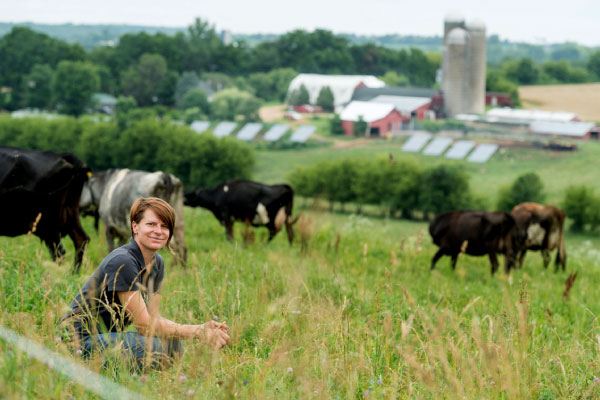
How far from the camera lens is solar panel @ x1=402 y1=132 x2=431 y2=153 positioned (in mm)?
158212

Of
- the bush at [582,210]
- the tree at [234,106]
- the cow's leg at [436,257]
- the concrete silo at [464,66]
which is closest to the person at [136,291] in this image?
the cow's leg at [436,257]

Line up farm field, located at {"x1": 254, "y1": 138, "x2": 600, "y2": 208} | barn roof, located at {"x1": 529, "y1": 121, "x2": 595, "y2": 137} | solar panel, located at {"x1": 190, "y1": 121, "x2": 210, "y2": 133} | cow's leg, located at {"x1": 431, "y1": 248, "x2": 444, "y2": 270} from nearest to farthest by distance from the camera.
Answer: cow's leg, located at {"x1": 431, "y1": 248, "x2": 444, "y2": 270}, farm field, located at {"x1": 254, "y1": 138, "x2": 600, "y2": 208}, barn roof, located at {"x1": 529, "y1": 121, "x2": 595, "y2": 137}, solar panel, located at {"x1": 190, "y1": 121, "x2": 210, "y2": 133}

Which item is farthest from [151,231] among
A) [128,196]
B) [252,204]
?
[252,204]

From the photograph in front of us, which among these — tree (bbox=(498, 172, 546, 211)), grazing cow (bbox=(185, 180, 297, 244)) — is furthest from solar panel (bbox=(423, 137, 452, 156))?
grazing cow (bbox=(185, 180, 297, 244))

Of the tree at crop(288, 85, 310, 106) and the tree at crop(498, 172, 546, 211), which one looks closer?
the tree at crop(498, 172, 546, 211)

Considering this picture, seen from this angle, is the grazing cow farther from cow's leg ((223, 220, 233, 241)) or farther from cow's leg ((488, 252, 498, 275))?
cow's leg ((488, 252, 498, 275))

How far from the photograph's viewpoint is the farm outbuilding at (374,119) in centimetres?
17462

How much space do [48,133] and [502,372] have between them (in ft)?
406

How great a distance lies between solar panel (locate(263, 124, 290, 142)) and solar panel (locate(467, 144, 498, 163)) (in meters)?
30.2

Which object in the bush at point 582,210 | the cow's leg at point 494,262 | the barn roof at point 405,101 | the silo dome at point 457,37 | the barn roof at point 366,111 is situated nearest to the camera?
the cow's leg at point 494,262

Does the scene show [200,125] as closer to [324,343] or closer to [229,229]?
[229,229]

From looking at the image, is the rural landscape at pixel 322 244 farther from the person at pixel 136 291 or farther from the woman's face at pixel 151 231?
the woman's face at pixel 151 231

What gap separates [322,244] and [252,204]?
8.43 ft

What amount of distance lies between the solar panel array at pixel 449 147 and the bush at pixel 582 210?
51.2 metres
